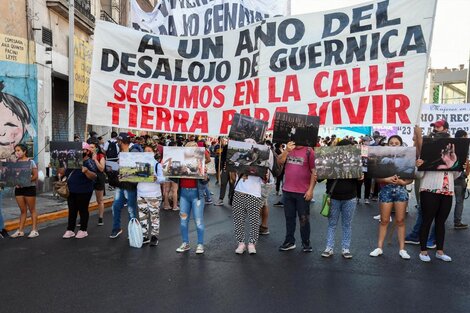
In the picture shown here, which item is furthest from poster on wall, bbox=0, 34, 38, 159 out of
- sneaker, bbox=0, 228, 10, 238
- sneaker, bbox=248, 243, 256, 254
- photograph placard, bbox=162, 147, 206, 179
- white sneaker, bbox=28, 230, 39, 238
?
sneaker, bbox=248, 243, 256, 254

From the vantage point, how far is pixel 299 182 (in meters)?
6.43

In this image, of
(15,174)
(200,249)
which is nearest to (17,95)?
(15,174)

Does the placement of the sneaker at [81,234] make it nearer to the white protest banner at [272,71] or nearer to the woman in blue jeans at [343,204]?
the white protest banner at [272,71]

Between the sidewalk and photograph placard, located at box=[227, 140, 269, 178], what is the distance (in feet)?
16.1

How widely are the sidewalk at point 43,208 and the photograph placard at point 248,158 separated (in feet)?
16.1

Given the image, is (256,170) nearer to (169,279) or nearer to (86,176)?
(169,279)

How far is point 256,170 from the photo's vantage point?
242 inches

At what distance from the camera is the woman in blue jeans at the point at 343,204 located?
245 inches

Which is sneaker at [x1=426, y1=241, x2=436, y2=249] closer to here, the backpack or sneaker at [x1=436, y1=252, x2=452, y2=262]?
sneaker at [x1=436, y1=252, x2=452, y2=262]

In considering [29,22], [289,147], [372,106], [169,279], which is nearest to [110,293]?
[169,279]

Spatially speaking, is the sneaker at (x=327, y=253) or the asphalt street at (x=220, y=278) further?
the sneaker at (x=327, y=253)

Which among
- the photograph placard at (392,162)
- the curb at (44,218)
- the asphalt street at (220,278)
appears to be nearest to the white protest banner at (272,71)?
the photograph placard at (392,162)

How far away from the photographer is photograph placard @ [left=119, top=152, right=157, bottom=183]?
6855 mm

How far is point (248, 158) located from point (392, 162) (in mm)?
1916
